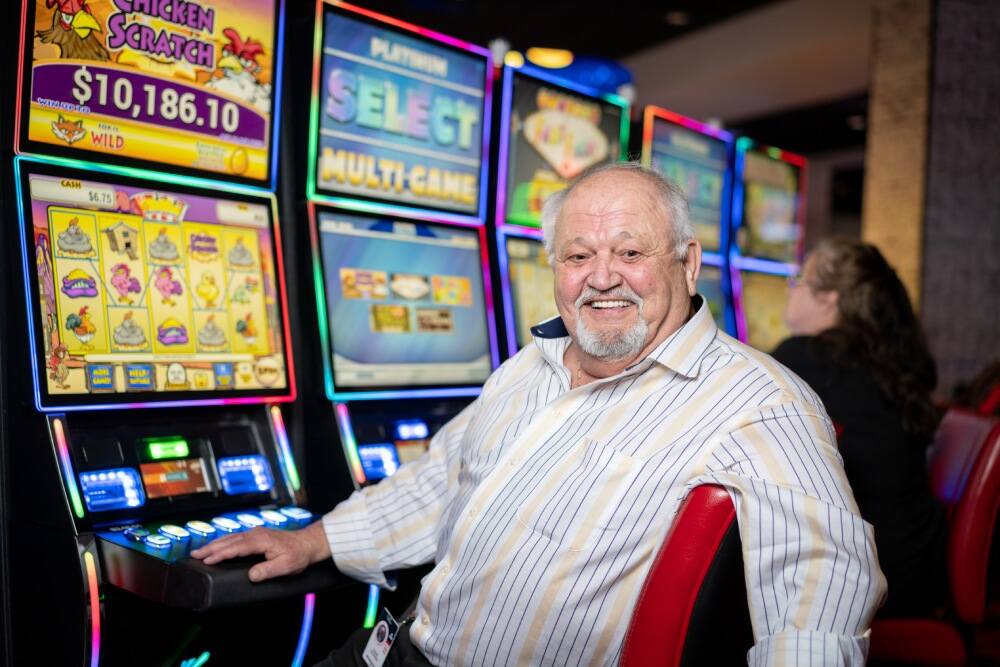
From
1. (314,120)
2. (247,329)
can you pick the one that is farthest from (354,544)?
(314,120)

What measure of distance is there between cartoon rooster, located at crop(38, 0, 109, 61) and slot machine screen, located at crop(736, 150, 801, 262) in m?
2.95

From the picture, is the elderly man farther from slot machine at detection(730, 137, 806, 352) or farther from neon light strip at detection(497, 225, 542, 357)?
slot machine at detection(730, 137, 806, 352)

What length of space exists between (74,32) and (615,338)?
132 centimetres

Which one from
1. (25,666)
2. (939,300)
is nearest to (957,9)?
(939,300)

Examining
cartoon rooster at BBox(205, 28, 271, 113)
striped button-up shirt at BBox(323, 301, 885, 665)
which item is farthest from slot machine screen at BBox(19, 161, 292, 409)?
striped button-up shirt at BBox(323, 301, 885, 665)

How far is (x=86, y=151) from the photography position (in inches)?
75.4

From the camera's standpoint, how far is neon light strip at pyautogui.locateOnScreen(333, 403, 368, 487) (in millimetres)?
2324

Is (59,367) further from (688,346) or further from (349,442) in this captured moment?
(688,346)

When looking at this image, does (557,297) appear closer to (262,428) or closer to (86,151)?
(262,428)

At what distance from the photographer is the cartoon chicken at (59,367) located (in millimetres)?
1815

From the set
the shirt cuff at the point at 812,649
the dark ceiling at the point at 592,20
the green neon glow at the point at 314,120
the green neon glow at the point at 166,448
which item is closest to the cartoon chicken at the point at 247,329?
the green neon glow at the point at 166,448

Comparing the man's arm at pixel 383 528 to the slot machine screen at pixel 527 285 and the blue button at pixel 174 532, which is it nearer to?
the blue button at pixel 174 532

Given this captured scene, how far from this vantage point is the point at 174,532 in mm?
1771

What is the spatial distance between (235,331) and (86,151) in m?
0.52
